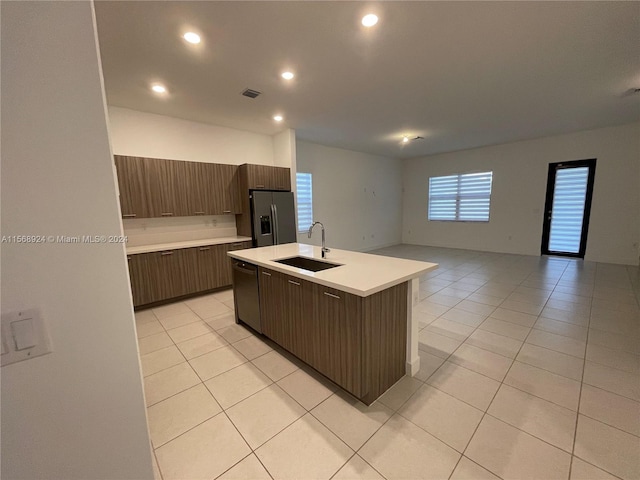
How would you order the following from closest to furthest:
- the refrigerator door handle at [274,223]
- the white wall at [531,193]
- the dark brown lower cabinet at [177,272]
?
the dark brown lower cabinet at [177,272] → the refrigerator door handle at [274,223] → the white wall at [531,193]

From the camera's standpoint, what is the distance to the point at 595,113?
4.21 m

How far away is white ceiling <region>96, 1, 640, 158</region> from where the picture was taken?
1.91m

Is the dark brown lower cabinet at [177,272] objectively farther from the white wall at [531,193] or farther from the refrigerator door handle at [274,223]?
the white wall at [531,193]

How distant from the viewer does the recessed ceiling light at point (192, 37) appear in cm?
208

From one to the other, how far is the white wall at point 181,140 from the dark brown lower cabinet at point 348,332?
3077mm

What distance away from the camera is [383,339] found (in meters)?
1.77

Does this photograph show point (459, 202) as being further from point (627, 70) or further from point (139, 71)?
point (139, 71)

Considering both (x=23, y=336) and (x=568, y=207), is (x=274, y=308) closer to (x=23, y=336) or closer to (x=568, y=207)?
(x=23, y=336)

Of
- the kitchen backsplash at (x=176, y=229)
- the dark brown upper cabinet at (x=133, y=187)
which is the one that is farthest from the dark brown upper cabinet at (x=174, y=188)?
the kitchen backsplash at (x=176, y=229)

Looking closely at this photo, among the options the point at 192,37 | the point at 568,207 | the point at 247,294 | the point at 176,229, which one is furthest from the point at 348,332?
the point at 568,207

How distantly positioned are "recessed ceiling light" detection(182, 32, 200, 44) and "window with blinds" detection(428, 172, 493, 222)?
698 cm

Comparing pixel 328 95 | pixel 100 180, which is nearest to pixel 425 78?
pixel 328 95

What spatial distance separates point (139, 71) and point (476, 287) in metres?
5.27

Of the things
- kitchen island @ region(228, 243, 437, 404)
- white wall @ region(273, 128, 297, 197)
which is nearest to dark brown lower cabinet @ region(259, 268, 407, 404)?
kitchen island @ region(228, 243, 437, 404)
